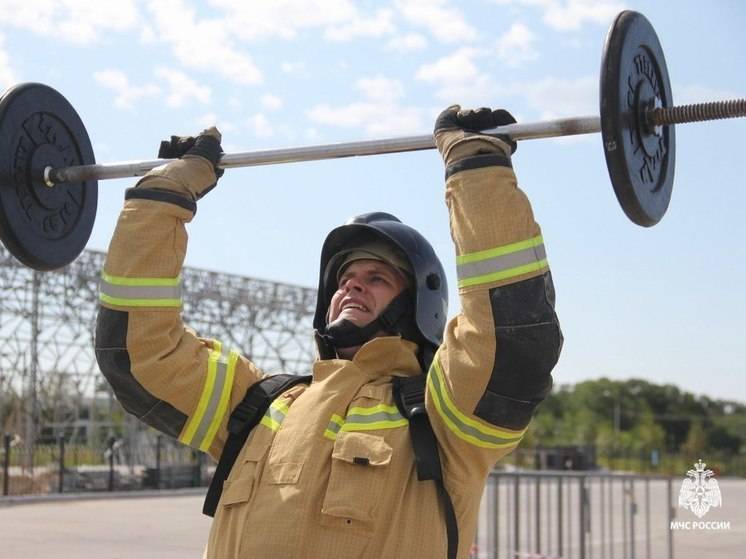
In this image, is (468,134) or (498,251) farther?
(468,134)

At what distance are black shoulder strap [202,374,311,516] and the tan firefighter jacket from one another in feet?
0.20

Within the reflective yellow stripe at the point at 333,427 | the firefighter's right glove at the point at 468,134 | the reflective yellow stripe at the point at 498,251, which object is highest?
the firefighter's right glove at the point at 468,134

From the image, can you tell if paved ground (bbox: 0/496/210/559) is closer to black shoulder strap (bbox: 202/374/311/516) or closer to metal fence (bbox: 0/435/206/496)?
metal fence (bbox: 0/435/206/496)

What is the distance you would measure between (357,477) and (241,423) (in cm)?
51

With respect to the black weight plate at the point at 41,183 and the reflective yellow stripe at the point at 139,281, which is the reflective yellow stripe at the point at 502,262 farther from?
the black weight plate at the point at 41,183

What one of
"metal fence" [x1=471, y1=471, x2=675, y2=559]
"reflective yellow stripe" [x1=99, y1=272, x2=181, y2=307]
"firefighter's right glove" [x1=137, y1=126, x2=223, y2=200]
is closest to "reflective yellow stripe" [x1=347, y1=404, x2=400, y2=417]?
"reflective yellow stripe" [x1=99, y1=272, x2=181, y2=307]

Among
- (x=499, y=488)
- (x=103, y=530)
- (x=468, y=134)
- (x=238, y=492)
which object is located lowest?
(x=103, y=530)

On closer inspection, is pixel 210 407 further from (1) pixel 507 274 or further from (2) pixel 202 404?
(1) pixel 507 274

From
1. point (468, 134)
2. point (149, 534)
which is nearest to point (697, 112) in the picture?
point (468, 134)

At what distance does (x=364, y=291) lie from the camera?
3404mm

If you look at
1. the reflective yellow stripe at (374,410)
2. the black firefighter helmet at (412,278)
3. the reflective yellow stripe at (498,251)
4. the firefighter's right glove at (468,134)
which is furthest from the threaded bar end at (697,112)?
the reflective yellow stripe at (374,410)

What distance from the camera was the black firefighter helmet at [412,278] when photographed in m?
3.38

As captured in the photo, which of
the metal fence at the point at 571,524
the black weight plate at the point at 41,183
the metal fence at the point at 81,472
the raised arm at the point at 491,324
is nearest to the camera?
the raised arm at the point at 491,324

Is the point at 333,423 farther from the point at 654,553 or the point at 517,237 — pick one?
the point at 654,553
